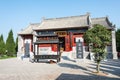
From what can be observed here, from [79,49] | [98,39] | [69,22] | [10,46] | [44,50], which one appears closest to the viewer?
[98,39]

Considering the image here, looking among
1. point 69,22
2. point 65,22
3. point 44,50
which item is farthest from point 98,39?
point 65,22

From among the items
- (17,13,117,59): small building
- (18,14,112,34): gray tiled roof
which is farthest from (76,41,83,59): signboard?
(18,14,112,34): gray tiled roof

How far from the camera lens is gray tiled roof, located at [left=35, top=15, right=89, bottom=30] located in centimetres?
2492

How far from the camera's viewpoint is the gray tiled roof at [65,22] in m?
24.9

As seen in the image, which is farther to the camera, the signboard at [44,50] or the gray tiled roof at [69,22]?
the signboard at [44,50]

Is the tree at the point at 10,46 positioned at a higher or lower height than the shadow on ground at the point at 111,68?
higher

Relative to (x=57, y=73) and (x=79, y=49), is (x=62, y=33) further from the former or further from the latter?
(x=57, y=73)

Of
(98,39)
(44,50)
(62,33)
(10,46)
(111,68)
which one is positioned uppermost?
(62,33)

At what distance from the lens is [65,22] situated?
26875 mm

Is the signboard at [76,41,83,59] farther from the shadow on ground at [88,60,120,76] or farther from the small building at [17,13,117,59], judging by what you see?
the shadow on ground at [88,60,120,76]

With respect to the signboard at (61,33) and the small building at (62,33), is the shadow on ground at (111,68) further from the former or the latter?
the signboard at (61,33)

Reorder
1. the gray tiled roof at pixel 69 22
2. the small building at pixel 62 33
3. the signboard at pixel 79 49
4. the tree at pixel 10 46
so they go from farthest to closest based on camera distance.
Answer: the tree at pixel 10 46, the gray tiled roof at pixel 69 22, the small building at pixel 62 33, the signboard at pixel 79 49

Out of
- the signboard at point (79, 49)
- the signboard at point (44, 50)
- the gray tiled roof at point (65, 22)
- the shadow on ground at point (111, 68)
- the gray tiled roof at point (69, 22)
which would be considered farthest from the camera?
the signboard at point (44, 50)

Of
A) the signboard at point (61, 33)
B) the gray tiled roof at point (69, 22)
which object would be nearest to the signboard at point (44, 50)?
the signboard at point (61, 33)
